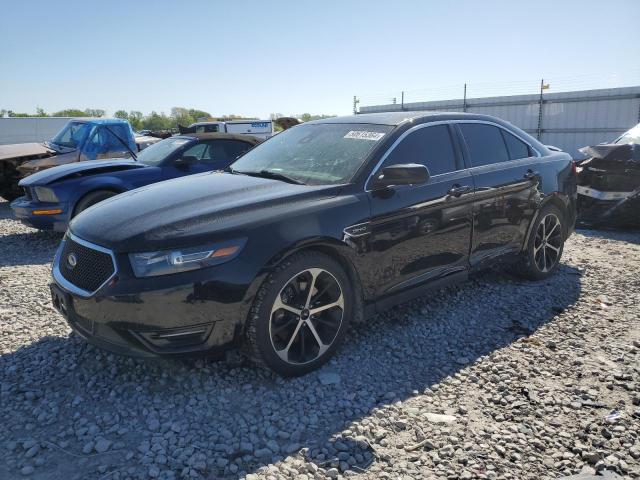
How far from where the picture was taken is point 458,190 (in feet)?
13.8

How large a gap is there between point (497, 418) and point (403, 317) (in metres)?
1.51

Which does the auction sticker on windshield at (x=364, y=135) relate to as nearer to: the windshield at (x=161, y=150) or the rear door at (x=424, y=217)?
the rear door at (x=424, y=217)

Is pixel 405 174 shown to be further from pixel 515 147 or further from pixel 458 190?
pixel 515 147

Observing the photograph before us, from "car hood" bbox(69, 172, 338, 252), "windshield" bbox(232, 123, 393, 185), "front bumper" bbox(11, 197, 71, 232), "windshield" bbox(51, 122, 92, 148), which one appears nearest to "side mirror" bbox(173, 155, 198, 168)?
"front bumper" bbox(11, 197, 71, 232)

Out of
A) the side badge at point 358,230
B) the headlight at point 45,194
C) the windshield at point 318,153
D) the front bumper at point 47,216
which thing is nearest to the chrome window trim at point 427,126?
the windshield at point 318,153

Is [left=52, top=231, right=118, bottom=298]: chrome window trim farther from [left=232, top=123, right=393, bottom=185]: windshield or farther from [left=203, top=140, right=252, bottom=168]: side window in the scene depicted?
[left=203, top=140, right=252, bottom=168]: side window

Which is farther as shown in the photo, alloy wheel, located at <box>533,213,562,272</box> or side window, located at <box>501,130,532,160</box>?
alloy wheel, located at <box>533,213,562,272</box>

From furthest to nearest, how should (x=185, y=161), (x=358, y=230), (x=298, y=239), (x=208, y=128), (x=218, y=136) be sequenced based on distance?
(x=208, y=128) → (x=218, y=136) → (x=185, y=161) → (x=358, y=230) → (x=298, y=239)

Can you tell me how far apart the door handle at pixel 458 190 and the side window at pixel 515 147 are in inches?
37.1

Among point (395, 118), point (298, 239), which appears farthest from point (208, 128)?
point (298, 239)

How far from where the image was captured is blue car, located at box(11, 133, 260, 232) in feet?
22.7

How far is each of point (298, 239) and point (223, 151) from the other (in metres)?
5.27

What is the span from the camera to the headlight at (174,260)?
293cm

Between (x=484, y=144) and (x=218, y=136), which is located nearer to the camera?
(x=484, y=144)
